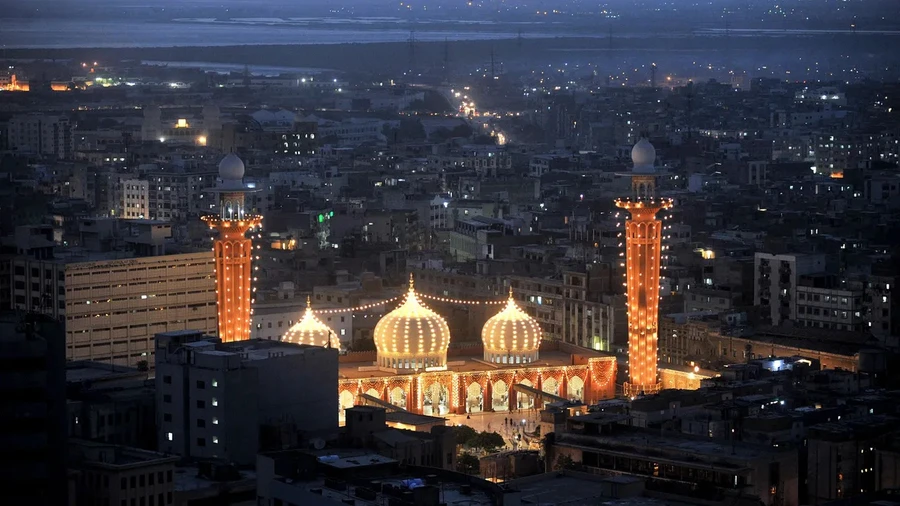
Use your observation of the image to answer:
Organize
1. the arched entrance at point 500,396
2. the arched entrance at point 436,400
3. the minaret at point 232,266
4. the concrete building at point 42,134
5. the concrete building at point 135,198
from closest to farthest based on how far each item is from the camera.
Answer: the minaret at point 232,266 → the arched entrance at point 436,400 → the arched entrance at point 500,396 → the concrete building at point 135,198 → the concrete building at point 42,134

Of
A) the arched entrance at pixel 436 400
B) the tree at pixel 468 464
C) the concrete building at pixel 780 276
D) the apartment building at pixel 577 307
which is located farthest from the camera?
the concrete building at pixel 780 276

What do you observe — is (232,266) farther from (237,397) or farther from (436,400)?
(237,397)

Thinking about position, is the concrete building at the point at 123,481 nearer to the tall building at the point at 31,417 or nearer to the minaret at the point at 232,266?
the tall building at the point at 31,417

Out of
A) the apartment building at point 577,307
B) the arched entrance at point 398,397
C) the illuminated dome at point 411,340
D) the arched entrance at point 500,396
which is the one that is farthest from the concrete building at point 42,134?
the arched entrance at point 398,397

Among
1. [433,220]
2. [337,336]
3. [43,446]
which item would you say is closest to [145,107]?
[433,220]

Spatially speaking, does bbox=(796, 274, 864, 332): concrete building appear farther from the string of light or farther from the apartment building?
the string of light

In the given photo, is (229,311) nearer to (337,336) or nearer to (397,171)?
(337,336)

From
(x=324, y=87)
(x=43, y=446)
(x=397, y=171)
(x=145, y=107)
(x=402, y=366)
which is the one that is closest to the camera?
(x=43, y=446)
